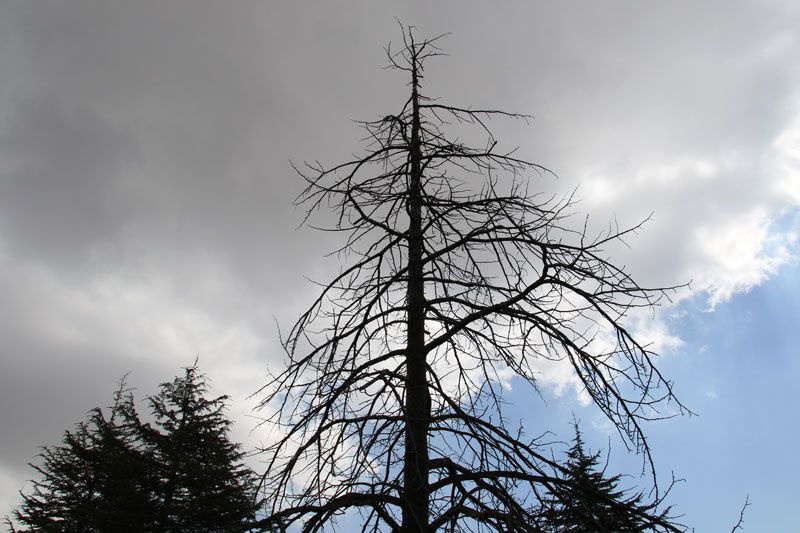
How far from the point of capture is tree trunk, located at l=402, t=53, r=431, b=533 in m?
4.14

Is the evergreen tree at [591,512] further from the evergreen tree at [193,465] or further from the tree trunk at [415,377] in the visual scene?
the evergreen tree at [193,465]

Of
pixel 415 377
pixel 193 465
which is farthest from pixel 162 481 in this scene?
pixel 415 377

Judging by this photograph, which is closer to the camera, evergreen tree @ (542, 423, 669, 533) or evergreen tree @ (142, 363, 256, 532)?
evergreen tree @ (542, 423, 669, 533)

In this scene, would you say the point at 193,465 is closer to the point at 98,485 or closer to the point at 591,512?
the point at 98,485

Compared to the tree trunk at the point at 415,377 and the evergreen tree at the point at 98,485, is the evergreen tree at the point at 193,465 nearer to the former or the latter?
the evergreen tree at the point at 98,485

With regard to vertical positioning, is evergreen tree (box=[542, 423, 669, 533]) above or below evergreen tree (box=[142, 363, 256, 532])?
below

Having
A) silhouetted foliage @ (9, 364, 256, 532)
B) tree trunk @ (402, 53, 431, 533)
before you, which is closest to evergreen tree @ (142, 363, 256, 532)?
silhouetted foliage @ (9, 364, 256, 532)

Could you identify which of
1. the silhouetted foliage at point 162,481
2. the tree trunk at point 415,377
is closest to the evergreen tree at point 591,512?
the tree trunk at point 415,377

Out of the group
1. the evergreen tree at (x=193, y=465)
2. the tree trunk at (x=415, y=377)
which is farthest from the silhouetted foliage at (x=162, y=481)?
the tree trunk at (x=415, y=377)

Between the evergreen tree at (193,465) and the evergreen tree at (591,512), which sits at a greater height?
the evergreen tree at (193,465)

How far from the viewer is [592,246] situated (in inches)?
175

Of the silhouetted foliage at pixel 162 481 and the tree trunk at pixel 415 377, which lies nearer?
the tree trunk at pixel 415 377

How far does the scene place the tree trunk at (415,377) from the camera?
4.14 m

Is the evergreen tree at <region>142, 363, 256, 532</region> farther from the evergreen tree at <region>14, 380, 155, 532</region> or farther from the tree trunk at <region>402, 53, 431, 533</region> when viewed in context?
the tree trunk at <region>402, 53, 431, 533</region>
